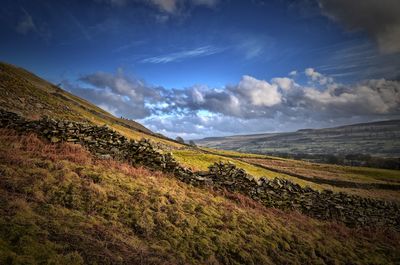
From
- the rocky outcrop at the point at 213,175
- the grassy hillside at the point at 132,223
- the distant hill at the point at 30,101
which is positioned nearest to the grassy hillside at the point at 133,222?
the grassy hillside at the point at 132,223

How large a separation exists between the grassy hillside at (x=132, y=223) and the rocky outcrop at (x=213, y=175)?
1203 mm

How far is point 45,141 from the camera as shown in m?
18.3

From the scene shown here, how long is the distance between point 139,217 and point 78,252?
4.06m

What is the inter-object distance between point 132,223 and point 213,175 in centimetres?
986

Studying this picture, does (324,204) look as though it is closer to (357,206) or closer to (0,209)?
(357,206)

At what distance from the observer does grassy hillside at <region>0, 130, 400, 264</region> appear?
9.23 m

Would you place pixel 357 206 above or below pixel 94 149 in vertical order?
below

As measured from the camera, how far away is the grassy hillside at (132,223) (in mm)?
9234

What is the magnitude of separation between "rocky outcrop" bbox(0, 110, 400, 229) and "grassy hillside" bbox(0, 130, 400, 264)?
3.95 feet

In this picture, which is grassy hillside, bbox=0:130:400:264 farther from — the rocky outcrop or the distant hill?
the distant hill

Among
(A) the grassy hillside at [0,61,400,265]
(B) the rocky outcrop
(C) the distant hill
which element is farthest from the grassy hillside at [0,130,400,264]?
(C) the distant hill

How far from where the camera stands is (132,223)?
12250 millimetres

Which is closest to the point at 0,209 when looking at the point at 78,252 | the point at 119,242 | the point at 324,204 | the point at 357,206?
the point at 78,252

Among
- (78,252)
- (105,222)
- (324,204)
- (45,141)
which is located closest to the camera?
(78,252)
